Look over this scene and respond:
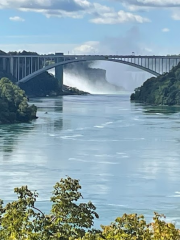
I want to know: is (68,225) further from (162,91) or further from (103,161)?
(162,91)

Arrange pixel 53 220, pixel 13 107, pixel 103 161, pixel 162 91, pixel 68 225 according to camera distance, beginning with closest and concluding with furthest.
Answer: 1. pixel 68 225
2. pixel 53 220
3. pixel 103 161
4. pixel 13 107
5. pixel 162 91

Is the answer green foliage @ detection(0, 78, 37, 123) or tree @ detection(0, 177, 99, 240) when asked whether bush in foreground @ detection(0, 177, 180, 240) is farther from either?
green foliage @ detection(0, 78, 37, 123)

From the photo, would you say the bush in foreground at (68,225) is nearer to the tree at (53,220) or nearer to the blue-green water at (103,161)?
the tree at (53,220)

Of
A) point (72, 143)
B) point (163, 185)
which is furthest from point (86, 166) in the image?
→ point (72, 143)

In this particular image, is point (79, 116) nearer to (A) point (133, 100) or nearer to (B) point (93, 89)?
(A) point (133, 100)

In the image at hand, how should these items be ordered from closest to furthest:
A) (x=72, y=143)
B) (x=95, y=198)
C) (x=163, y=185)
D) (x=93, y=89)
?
(x=95, y=198) < (x=163, y=185) < (x=72, y=143) < (x=93, y=89)

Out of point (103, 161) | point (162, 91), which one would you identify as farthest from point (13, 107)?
point (162, 91)
